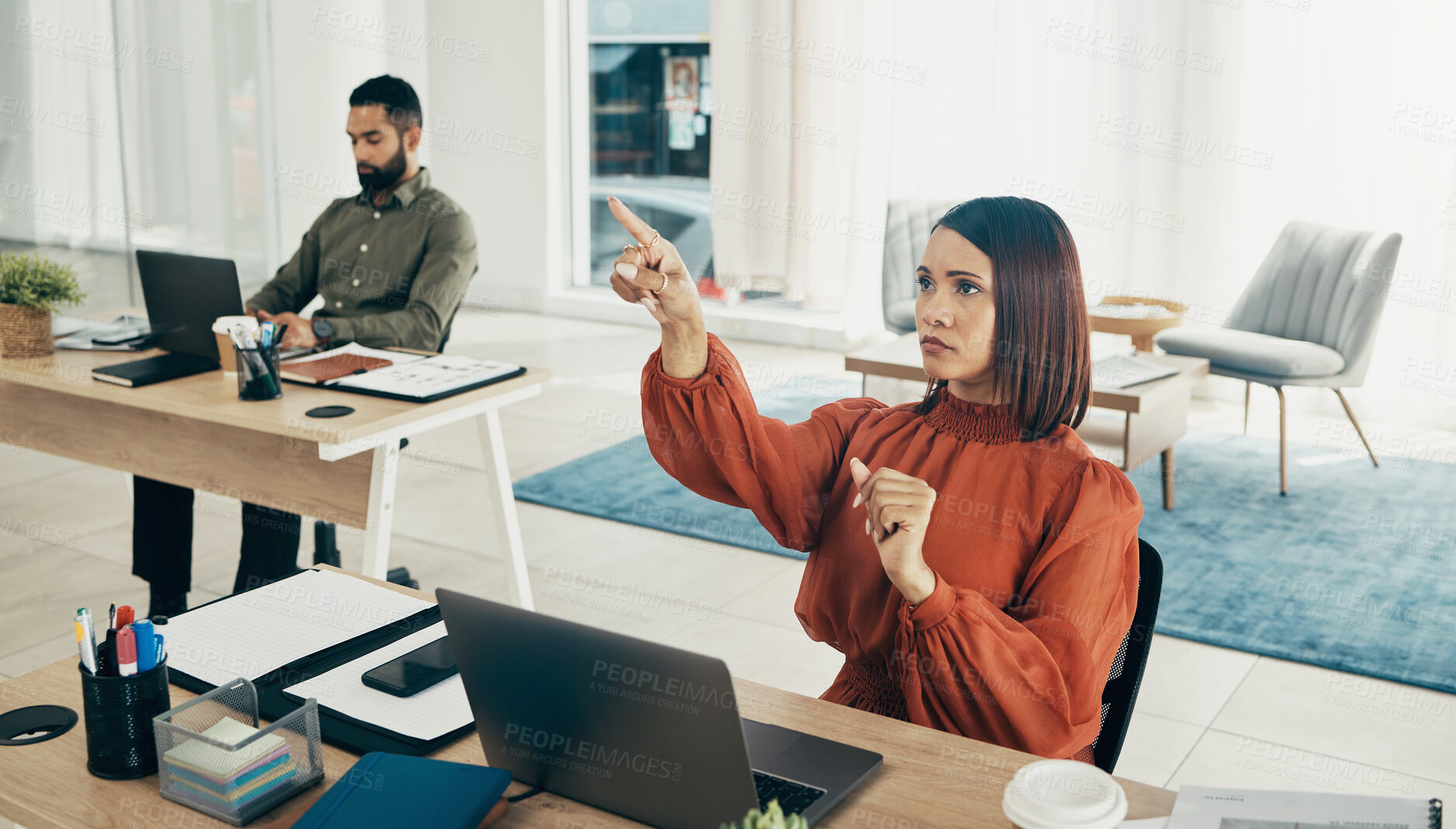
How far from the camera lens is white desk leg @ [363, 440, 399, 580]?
2512 mm

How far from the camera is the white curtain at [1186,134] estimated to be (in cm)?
490

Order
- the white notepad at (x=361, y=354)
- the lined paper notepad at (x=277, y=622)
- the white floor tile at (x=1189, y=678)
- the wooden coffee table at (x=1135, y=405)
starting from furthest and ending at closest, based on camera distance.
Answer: the wooden coffee table at (x=1135, y=405)
the white notepad at (x=361, y=354)
the white floor tile at (x=1189, y=678)
the lined paper notepad at (x=277, y=622)

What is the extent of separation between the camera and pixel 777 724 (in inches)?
51.4

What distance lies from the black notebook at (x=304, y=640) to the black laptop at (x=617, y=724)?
0.54 feet

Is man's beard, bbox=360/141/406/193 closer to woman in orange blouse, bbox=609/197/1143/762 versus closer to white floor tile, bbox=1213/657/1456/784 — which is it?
woman in orange blouse, bbox=609/197/1143/762

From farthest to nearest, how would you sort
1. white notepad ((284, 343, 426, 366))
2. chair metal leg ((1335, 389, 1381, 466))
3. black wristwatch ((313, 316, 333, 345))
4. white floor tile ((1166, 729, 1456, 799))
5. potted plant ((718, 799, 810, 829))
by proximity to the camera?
chair metal leg ((1335, 389, 1381, 466))
black wristwatch ((313, 316, 333, 345))
white notepad ((284, 343, 426, 366))
white floor tile ((1166, 729, 1456, 799))
potted plant ((718, 799, 810, 829))

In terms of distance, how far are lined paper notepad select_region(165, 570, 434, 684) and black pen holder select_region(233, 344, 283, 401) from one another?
98 cm

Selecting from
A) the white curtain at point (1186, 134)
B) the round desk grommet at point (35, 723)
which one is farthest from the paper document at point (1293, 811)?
the white curtain at point (1186, 134)

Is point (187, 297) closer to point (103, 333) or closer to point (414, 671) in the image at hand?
point (103, 333)

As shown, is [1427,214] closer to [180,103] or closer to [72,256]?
[180,103]

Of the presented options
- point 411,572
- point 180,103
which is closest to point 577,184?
point 180,103

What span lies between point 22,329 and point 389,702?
2.07 metres

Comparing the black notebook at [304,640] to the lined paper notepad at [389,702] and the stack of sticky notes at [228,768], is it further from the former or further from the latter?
the stack of sticky notes at [228,768]

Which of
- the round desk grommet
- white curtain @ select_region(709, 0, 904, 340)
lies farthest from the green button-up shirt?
white curtain @ select_region(709, 0, 904, 340)
